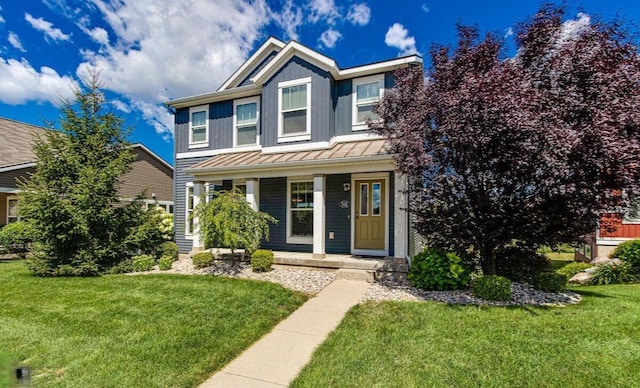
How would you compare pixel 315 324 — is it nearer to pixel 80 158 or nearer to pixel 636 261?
pixel 80 158

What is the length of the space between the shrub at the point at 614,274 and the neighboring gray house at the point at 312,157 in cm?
579

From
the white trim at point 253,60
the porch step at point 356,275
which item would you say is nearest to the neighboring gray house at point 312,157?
the porch step at point 356,275

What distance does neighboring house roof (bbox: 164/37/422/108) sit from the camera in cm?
934

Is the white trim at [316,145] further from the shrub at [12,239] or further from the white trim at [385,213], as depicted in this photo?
the shrub at [12,239]

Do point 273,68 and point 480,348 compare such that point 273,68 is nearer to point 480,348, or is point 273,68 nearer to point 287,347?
point 287,347

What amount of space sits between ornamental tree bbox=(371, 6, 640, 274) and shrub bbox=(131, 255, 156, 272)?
26.3 feet

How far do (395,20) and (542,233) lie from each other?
967cm

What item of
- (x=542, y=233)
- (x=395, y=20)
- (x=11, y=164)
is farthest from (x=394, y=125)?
(x=11, y=164)

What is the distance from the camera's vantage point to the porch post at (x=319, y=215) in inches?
341

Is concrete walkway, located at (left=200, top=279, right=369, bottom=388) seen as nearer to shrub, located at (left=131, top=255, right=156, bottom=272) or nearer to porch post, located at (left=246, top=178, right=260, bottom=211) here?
porch post, located at (left=246, top=178, right=260, bottom=211)

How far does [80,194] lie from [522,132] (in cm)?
1086

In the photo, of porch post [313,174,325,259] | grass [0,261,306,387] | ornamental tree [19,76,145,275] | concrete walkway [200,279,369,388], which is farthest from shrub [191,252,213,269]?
concrete walkway [200,279,369,388]

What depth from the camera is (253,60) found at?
12.6 m

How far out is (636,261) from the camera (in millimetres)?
8508
